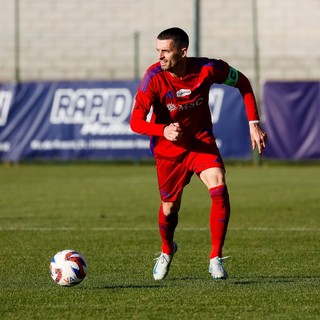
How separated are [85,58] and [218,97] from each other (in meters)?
7.21

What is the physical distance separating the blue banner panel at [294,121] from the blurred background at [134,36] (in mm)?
4097

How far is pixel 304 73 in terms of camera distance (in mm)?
31812

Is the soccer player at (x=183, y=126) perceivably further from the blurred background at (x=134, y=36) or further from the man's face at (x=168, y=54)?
the blurred background at (x=134, y=36)

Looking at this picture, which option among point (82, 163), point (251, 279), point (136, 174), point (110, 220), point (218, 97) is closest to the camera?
point (251, 279)

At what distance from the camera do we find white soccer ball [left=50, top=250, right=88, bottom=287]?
334 inches

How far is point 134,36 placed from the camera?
3170 centimetres

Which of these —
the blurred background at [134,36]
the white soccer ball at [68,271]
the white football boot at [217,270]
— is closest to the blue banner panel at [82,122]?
the blurred background at [134,36]

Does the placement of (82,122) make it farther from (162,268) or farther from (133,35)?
(162,268)

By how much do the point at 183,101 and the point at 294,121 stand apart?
17.9 metres

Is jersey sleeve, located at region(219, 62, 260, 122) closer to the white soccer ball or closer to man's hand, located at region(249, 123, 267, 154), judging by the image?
man's hand, located at region(249, 123, 267, 154)

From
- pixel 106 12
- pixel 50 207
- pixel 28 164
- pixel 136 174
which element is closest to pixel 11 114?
pixel 28 164

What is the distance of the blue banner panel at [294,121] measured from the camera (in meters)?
26.9

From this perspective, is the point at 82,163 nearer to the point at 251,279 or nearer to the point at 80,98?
the point at 80,98

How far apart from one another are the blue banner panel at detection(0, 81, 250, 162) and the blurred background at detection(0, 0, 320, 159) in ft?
11.6
